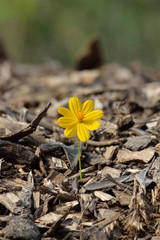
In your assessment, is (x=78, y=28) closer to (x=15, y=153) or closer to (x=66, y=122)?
(x=15, y=153)

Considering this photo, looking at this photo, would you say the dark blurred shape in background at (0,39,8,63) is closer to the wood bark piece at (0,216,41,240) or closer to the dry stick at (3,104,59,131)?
the dry stick at (3,104,59,131)

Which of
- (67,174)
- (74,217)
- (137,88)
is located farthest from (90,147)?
(137,88)

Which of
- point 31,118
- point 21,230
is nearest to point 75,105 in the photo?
point 21,230

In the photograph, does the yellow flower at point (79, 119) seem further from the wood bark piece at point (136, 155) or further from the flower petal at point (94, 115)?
the wood bark piece at point (136, 155)

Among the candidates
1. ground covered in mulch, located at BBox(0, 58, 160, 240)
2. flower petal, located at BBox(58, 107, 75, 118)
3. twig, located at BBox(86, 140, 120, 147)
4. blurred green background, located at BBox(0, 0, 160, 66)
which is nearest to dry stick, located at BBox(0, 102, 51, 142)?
ground covered in mulch, located at BBox(0, 58, 160, 240)

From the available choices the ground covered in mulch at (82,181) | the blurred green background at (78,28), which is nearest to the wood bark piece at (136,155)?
the ground covered in mulch at (82,181)

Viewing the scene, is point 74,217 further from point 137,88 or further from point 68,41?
point 68,41
